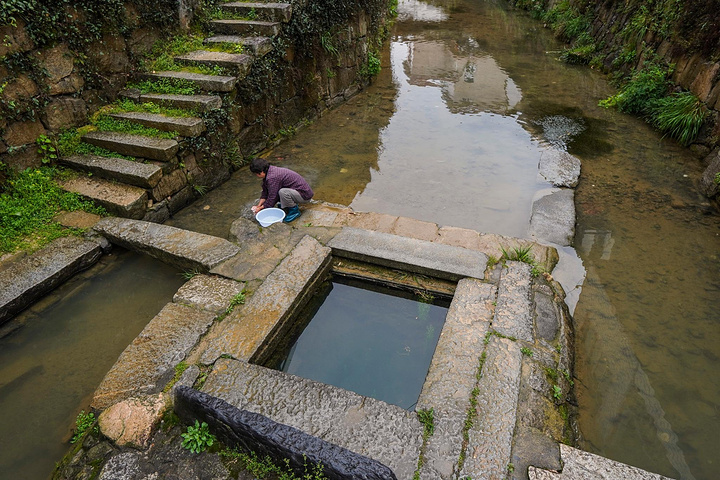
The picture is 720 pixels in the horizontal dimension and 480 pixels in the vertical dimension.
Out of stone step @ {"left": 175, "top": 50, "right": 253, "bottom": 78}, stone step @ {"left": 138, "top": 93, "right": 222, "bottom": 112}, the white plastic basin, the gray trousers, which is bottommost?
the white plastic basin

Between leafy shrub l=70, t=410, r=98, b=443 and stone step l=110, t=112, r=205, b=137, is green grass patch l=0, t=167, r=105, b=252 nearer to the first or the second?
stone step l=110, t=112, r=205, b=137

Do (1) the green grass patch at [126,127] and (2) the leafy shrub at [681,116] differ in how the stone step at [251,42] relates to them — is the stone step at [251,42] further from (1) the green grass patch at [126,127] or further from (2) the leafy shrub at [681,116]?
(2) the leafy shrub at [681,116]

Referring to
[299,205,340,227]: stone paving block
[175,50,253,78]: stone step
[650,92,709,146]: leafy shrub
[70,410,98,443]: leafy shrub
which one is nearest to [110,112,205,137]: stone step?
[175,50,253,78]: stone step

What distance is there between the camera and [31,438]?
294cm

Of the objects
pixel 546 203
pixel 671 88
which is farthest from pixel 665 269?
pixel 671 88

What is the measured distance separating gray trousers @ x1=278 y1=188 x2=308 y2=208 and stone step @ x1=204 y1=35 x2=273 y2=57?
2.74m

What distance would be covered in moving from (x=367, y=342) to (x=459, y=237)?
5.37ft

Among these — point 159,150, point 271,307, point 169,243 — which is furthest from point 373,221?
point 159,150

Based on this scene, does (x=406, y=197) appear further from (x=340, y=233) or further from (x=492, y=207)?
(x=340, y=233)

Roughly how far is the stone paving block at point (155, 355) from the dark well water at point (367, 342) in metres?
0.71

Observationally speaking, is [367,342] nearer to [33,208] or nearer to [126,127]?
[33,208]

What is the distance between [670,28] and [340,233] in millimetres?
7753

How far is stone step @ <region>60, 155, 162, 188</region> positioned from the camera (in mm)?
4887

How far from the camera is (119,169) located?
16.3ft
